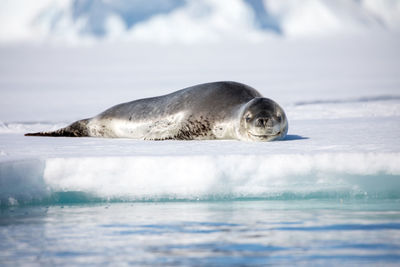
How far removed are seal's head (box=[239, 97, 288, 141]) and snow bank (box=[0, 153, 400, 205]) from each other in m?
1.66

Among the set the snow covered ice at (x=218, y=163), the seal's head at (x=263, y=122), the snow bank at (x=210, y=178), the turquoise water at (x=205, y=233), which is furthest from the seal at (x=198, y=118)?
the turquoise water at (x=205, y=233)

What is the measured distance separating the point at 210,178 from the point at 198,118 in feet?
8.60

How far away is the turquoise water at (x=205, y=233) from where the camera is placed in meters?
2.75

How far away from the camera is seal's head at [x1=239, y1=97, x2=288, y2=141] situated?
5902 millimetres

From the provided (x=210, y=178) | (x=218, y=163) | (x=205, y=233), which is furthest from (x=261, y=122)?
(x=205, y=233)

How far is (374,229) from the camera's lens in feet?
10.6

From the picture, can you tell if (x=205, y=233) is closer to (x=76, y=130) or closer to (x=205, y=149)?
(x=205, y=149)

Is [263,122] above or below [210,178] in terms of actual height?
above

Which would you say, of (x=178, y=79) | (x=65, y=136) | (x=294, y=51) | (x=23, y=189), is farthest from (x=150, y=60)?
(x=23, y=189)

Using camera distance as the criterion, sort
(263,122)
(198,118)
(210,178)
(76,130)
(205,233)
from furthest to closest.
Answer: (76,130) < (198,118) < (263,122) < (210,178) < (205,233)

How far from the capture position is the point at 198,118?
22.1 feet

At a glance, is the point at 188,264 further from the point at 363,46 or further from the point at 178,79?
the point at 363,46

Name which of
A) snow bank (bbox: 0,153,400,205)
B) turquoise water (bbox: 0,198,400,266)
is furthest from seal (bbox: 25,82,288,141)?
turquoise water (bbox: 0,198,400,266)

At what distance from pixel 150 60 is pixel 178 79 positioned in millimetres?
10320
